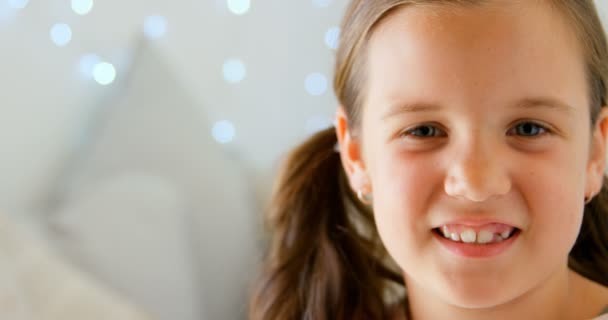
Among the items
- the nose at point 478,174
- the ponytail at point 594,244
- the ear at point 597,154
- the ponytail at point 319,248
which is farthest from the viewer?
the ponytail at point 319,248

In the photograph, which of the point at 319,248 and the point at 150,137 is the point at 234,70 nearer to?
the point at 150,137

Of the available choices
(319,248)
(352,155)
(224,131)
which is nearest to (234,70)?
(224,131)

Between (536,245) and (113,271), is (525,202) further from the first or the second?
(113,271)

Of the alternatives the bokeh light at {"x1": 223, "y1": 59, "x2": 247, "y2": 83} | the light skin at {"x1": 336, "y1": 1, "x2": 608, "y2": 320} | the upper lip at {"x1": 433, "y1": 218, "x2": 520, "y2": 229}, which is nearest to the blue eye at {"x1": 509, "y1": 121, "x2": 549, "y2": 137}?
the light skin at {"x1": 336, "y1": 1, "x2": 608, "y2": 320}

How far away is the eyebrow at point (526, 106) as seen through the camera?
101 cm

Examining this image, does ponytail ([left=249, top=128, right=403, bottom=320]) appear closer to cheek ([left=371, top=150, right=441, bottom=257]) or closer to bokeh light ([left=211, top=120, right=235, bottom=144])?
cheek ([left=371, top=150, right=441, bottom=257])

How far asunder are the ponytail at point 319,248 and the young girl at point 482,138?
22 centimetres

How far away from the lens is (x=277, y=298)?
147cm

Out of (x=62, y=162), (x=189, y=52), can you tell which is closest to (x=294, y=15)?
(x=189, y=52)

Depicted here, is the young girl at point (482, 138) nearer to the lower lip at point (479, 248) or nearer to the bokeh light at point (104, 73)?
the lower lip at point (479, 248)

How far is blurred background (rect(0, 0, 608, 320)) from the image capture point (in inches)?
60.2

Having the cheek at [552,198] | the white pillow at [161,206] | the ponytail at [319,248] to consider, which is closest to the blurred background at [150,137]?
the white pillow at [161,206]

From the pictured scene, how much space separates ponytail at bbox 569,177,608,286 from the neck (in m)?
0.12

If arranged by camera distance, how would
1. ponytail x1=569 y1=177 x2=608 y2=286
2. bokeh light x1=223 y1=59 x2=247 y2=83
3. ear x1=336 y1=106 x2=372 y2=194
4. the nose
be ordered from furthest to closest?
bokeh light x1=223 y1=59 x2=247 y2=83 → ponytail x1=569 y1=177 x2=608 y2=286 → ear x1=336 y1=106 x2=372 y2=194 → the nose
